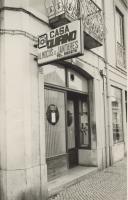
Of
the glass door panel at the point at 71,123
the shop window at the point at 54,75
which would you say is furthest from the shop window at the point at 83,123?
the shop window at the point at 54,75

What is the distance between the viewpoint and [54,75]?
764 centimetres

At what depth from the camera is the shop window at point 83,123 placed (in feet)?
31.7

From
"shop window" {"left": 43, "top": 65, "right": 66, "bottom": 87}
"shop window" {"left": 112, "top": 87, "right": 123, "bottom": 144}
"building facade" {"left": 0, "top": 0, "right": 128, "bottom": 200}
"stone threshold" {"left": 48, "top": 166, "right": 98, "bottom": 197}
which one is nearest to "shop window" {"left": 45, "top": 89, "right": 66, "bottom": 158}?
"building facade" {"left": 0, "top": 0, "right": 128, "bottom": 200}

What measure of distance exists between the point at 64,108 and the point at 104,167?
286cm

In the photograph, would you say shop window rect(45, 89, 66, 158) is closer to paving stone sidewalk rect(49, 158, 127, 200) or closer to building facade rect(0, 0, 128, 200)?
building facade rect(0, 0, 128, 200)

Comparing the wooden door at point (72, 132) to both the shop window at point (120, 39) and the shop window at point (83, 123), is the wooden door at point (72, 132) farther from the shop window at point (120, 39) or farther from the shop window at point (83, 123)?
the shop window at point (120, 39)

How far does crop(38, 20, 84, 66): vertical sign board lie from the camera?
5.57m

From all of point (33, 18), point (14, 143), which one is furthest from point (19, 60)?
point (14, 143)

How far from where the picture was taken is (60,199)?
6258 mm

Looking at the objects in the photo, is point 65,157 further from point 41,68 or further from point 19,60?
point 19,60

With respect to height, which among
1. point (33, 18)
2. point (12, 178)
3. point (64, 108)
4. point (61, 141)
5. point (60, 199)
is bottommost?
point (60, 199)

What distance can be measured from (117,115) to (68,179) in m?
5.14

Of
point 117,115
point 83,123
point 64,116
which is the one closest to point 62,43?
point 64,116

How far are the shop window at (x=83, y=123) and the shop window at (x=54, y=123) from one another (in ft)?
5.56
